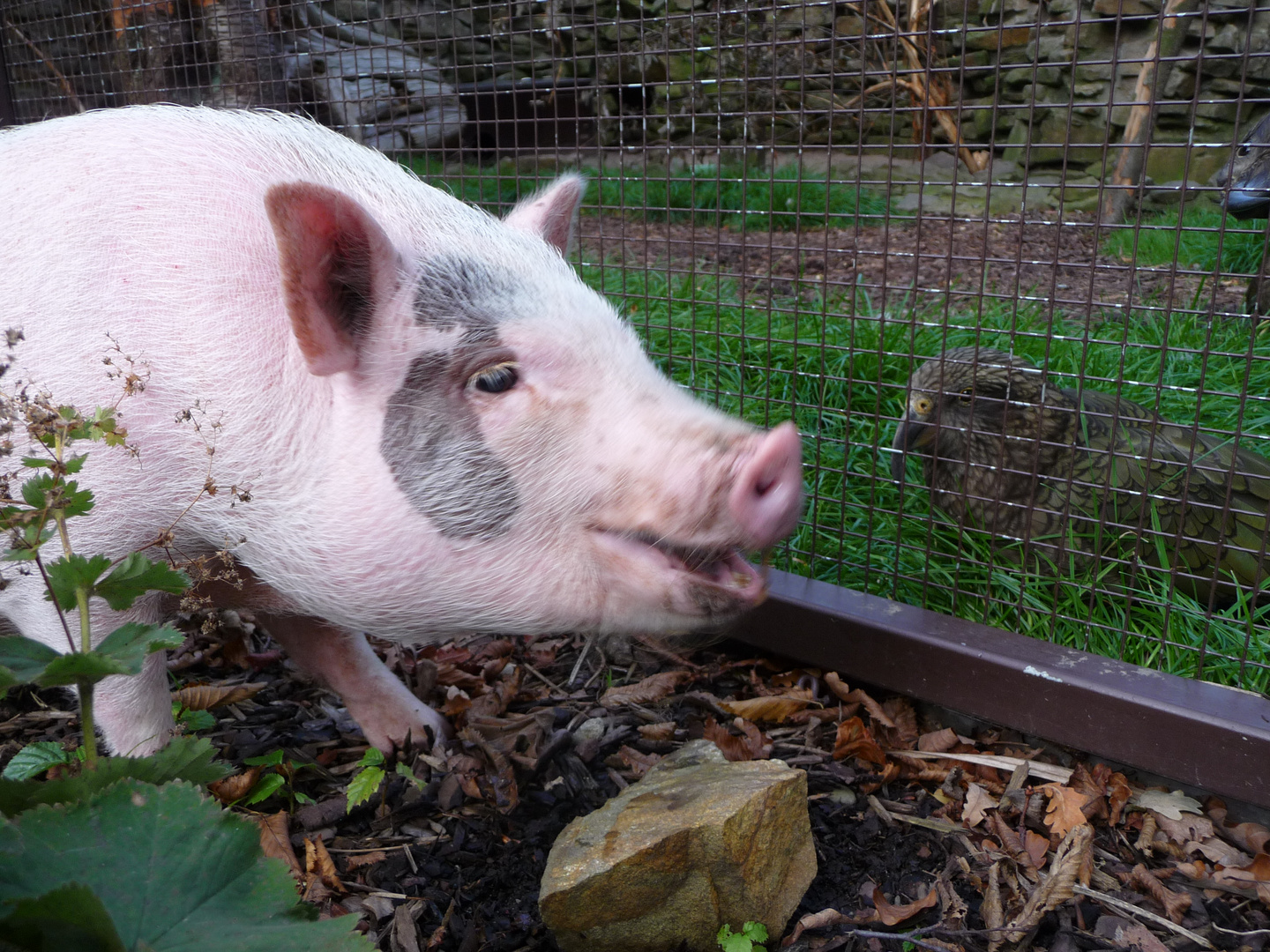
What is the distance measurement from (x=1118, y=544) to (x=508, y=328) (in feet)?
5.79

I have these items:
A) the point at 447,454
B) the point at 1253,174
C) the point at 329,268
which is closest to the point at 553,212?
the point at 329,268

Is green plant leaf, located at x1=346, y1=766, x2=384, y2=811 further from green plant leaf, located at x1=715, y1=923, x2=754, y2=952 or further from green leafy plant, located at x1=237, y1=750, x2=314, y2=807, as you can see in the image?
green plant leaf, located at x1=715, y1=923, x2=754, y2=952

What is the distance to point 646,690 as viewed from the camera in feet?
8.08

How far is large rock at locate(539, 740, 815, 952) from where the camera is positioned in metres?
1.58

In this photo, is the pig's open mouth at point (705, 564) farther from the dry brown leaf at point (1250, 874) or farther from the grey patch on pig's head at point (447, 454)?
the dry brown leaf at point (1250, 874)

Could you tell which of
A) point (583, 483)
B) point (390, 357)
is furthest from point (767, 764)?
point (390, 357)

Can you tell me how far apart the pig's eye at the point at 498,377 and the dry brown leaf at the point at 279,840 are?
3.05ft

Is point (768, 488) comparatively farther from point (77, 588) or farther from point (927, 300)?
point (927, 300)

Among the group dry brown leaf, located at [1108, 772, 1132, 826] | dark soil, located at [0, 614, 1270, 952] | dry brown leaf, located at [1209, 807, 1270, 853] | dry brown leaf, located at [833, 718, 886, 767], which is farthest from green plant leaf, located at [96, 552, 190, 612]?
dry brown leaf, located at [1209, 807, 1270, 853]

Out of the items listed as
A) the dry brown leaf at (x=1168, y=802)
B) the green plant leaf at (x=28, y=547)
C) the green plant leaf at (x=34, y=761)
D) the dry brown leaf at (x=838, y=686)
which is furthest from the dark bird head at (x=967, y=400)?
the green plant leaf at (x=28, y=547)

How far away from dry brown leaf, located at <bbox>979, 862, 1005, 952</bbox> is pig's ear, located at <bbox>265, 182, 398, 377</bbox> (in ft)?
4.64

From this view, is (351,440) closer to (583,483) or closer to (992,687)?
(583,483)

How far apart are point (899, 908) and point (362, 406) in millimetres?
1249

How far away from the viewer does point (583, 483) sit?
147 cm
